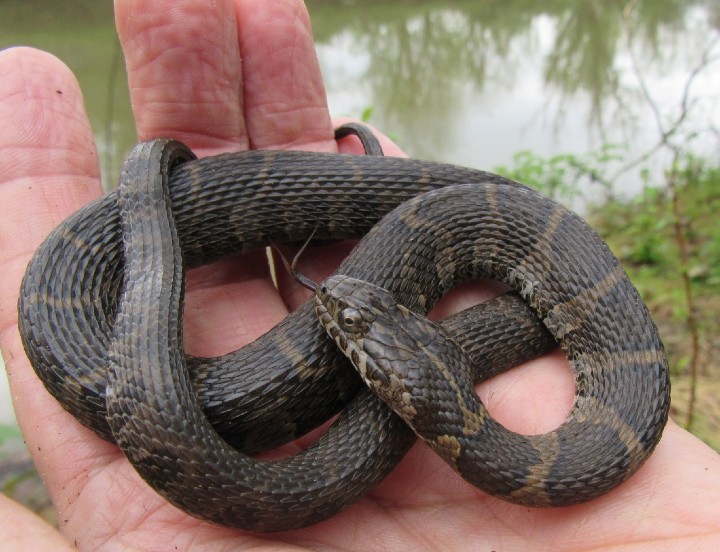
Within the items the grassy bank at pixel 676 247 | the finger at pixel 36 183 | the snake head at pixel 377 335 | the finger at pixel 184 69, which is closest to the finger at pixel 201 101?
the finger at pixel 184 69

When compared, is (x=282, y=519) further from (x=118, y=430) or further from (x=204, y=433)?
(x=118, y=430)

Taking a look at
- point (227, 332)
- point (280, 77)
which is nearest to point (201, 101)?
point (280, 77)

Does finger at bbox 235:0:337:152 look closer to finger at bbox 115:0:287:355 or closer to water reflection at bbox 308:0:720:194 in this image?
finger at bbox 115:0:287:355

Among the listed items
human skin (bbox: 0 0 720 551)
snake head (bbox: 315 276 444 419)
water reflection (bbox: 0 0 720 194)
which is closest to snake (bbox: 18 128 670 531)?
snake head (bbox: 315 276 444 419)

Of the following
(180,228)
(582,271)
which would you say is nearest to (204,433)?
(180,228)

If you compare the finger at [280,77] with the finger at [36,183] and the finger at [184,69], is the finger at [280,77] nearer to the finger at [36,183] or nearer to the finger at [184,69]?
the finger at [184,69]

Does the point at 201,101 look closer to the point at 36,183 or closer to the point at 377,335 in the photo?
the point at 36,183
